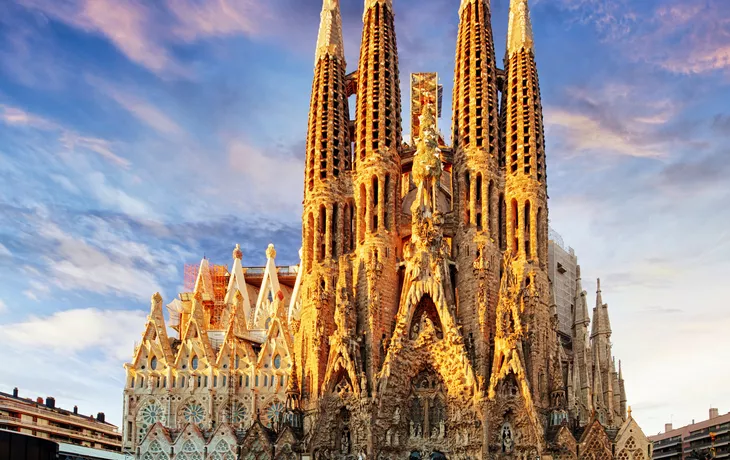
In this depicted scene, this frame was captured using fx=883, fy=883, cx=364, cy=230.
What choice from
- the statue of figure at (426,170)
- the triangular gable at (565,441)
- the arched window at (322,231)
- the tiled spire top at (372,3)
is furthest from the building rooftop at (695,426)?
the tiled spire top at (372,3)

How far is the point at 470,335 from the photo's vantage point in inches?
1773

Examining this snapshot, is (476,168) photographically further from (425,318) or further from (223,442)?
(223,442)

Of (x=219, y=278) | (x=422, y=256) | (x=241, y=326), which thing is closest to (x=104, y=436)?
(x=219, y=278)

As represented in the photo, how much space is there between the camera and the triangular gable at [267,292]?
2379 inches

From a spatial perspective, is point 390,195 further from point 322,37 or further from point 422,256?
point 322,37

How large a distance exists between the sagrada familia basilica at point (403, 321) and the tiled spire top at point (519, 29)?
5.0 inches

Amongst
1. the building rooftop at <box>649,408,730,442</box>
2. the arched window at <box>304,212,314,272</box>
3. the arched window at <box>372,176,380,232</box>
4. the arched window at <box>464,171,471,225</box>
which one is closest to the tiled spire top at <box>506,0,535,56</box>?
the arched window at <box>464,171,471,225</box>

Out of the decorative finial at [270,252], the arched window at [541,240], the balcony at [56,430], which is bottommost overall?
the balcony at [56,430]

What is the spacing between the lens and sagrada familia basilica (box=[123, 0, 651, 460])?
42.8m

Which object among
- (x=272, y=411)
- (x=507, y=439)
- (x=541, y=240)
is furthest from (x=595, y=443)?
(x=272, y=411)

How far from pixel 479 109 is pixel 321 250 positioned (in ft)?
38.4

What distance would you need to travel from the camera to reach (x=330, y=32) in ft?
172

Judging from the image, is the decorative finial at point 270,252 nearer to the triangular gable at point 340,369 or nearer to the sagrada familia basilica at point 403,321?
the sagrada familia basilica at point 403,321

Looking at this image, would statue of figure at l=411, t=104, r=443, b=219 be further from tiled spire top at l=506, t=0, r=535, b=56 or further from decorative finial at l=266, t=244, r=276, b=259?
decorative finial at l=266, t=244, r=276, b=259
